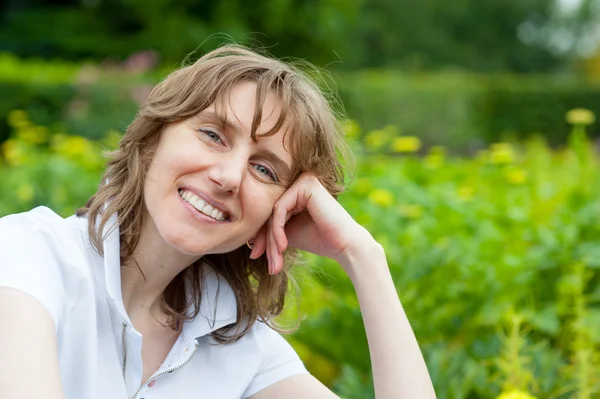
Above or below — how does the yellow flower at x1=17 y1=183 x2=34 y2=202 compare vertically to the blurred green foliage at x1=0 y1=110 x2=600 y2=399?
below

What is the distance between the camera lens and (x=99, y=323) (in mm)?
1687

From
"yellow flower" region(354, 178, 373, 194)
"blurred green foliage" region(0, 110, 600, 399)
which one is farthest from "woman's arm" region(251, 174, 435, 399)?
"yellow flower" region(354, 178, 373, 194)

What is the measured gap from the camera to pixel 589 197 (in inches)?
149

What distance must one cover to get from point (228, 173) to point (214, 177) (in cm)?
3

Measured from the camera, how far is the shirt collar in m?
1.66

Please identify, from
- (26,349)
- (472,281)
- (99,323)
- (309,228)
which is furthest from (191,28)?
(26,349)

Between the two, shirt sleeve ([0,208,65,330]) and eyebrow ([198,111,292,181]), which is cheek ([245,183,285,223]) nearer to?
eyebrow ([198,111,292,181])

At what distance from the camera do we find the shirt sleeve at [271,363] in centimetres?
198

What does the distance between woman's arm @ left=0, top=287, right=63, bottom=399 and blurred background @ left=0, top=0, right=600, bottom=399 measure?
2.48 ft

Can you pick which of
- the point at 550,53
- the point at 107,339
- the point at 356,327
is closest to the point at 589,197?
the point at 356,327

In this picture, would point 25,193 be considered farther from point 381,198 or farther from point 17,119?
point 17,119

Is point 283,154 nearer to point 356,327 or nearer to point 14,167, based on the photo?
point 356,327

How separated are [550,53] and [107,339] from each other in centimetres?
3703

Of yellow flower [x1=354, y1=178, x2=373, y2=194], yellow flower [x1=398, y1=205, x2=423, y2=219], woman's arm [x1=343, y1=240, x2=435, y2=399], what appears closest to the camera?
woman's arm [x1=343, y1=240, x2=435, y2=399]
